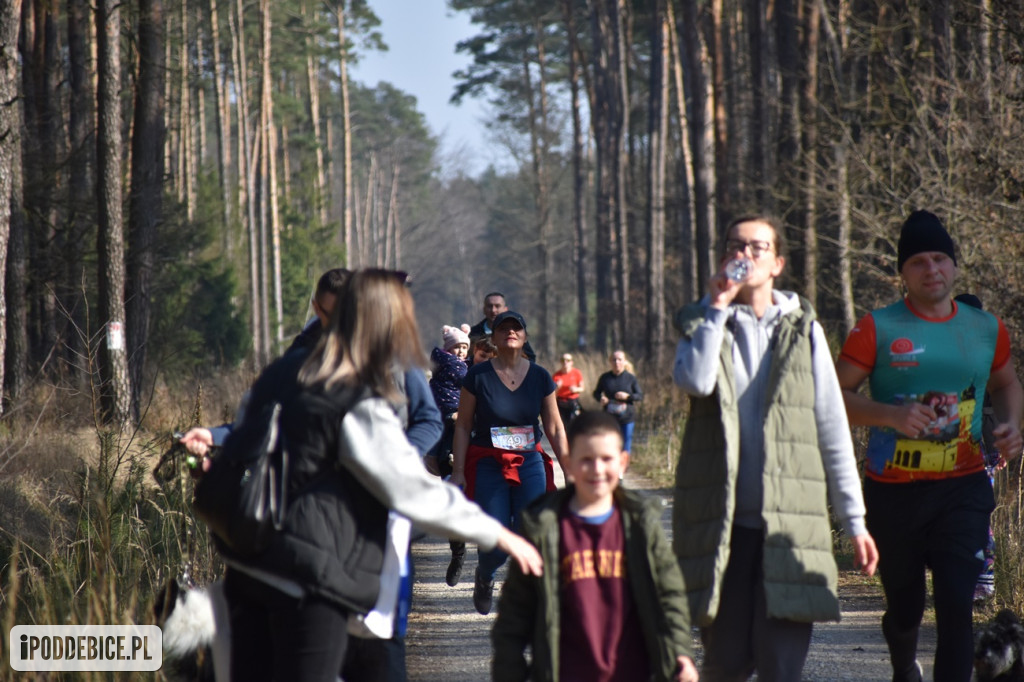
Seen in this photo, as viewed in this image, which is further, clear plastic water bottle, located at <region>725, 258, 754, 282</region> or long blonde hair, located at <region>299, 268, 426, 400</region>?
clear plastic water bottle, located at <region>725, 258, 754, 282</region>

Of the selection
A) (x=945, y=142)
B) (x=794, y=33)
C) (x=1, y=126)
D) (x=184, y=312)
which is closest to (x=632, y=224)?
(x=184, y=312)

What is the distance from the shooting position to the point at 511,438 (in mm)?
6918

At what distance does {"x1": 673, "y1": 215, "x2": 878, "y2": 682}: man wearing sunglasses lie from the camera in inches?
149

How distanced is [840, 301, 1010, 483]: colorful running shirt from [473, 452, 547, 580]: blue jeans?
8.85 ft

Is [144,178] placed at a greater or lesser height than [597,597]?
greater

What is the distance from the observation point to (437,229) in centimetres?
8481

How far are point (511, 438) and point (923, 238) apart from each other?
10.0ft

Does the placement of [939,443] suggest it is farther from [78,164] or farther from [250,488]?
[78,164]

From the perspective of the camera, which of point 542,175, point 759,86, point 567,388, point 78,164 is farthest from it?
point 542,175

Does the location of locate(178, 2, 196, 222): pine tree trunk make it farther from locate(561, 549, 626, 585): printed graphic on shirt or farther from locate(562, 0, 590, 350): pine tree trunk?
locate(561, 549, 626, 585): printed graphic on shirt

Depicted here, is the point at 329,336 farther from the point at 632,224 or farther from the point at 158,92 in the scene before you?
the point at 632,224

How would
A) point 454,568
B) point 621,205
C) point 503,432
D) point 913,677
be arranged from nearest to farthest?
1. point 913,677
2. point 503,432
3. point 454,568
4. point 621,205

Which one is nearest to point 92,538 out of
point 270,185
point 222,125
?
point 270,185

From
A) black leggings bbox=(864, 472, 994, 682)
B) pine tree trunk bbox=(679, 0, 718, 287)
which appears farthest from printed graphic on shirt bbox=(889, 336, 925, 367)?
pine tree trunk bbox=(679, 0, 718, 287)
